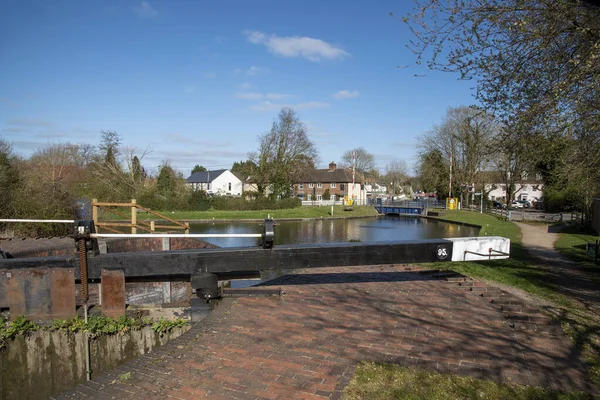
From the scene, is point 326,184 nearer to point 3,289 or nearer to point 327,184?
point 327,184

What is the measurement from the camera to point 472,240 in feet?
18.6

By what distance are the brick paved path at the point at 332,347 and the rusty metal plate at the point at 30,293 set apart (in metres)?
1.85

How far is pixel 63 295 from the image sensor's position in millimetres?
4891

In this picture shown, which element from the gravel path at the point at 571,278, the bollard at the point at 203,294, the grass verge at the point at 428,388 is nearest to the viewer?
the grass verge at the point at 428,388

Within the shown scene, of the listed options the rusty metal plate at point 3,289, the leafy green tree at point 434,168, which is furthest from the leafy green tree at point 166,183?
the rusty metal plate at point 3,289

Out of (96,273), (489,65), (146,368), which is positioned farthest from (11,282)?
(489,65)

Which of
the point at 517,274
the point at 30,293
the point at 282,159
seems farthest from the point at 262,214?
the point at 30,293

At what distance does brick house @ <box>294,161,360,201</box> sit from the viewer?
224 feet

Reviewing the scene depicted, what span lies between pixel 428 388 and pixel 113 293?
3.72 metres

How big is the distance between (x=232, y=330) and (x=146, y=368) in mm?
1127

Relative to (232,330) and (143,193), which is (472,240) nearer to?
(232,330)

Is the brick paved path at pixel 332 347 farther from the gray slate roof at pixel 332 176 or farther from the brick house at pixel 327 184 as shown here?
the gray slate roof at pixel 332 176

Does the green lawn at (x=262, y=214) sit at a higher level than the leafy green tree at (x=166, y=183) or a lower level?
lower

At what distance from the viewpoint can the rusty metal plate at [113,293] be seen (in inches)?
191
